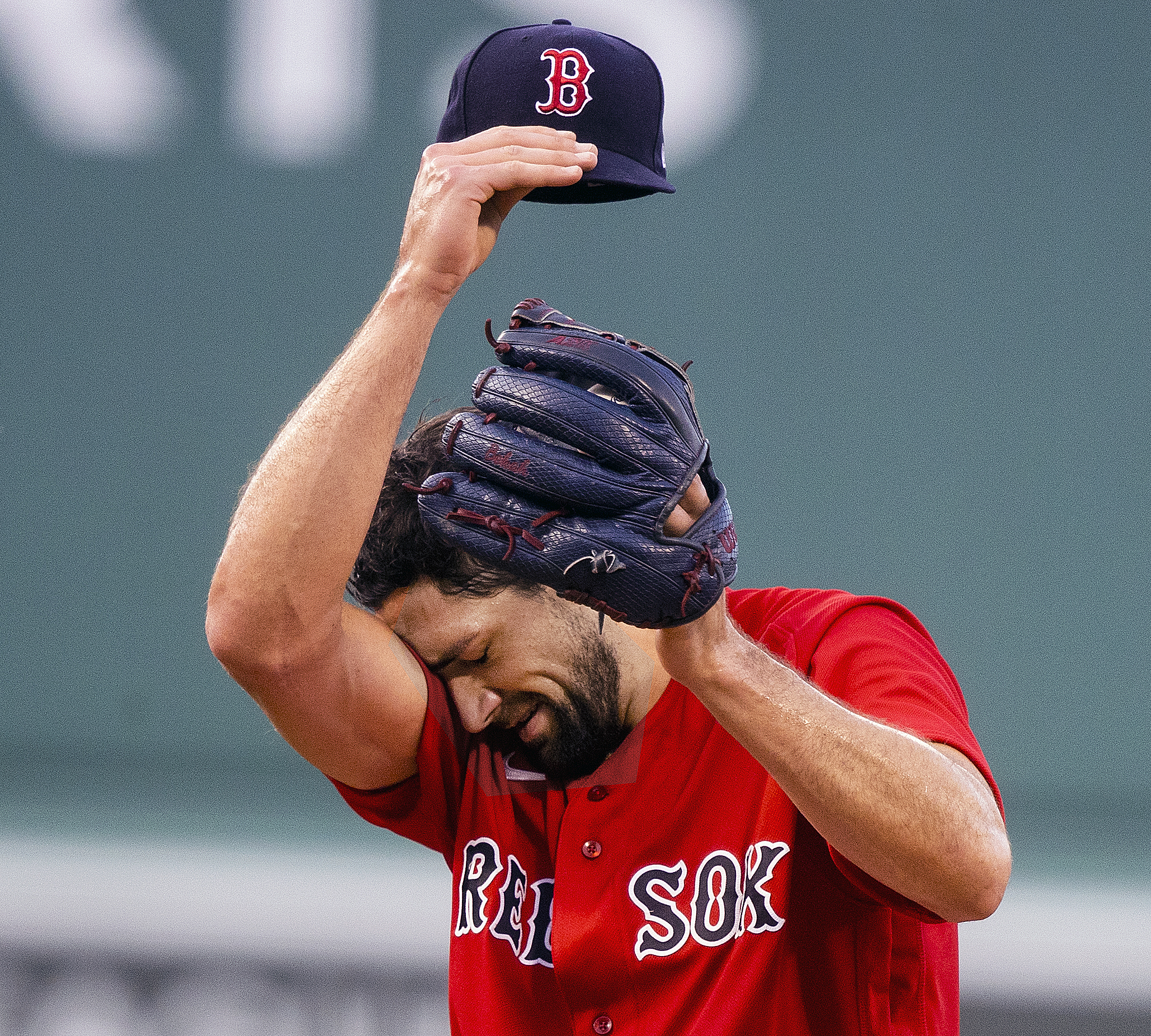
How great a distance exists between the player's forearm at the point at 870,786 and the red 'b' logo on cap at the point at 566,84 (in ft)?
1.95

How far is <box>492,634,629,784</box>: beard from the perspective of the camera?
1.20m

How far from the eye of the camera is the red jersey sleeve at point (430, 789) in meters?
1.27

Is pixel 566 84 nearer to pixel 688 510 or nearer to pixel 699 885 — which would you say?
pixel 688 510

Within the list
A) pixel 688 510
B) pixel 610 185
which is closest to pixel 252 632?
pixel 688 510

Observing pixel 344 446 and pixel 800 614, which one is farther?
pixel 800 614

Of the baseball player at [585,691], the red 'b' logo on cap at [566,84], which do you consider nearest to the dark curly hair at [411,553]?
the baseball player at [585,691]

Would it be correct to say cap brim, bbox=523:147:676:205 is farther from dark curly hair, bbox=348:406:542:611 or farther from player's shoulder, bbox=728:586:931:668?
player's shoulder, bbox=728:586:931:668

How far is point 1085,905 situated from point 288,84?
2.46m

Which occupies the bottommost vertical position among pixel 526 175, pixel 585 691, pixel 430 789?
pixel 430 789

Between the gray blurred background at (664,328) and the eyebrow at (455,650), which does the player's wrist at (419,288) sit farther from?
the gray blurred background at (664,328)

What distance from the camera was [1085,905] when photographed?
220 cm

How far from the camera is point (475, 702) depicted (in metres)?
1.25

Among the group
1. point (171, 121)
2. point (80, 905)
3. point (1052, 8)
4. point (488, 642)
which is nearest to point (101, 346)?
point (171, 121)

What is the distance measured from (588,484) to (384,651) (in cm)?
44
